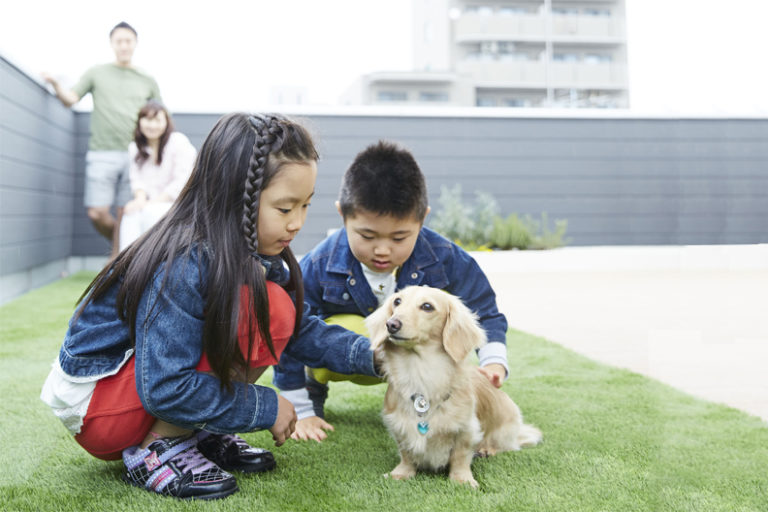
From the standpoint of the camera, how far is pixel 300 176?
1.60m

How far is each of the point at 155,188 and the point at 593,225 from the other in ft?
17.9

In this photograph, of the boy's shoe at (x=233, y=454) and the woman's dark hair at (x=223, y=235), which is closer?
the woman's dark hair at (x=223, y=235)

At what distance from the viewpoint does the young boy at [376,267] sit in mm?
2131

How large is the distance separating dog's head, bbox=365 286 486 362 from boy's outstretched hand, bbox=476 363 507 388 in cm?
27

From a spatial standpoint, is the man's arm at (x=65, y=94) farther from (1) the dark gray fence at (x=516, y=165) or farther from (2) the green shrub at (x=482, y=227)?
(2) the green shrub at (x=482, y=227)

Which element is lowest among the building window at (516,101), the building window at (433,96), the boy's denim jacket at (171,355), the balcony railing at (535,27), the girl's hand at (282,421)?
the girl's hand at (282,421)

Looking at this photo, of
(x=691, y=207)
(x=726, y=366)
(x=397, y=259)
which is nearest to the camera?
(x=397, y=259)

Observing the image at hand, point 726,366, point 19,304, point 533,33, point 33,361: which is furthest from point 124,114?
point 533,33

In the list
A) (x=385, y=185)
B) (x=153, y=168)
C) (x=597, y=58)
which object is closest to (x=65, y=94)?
(x=153, y=168)

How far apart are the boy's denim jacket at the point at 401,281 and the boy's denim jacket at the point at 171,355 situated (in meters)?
0.68

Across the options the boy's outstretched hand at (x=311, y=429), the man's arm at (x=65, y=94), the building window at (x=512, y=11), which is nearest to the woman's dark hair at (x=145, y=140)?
the man's arm at (x=65, y=94)

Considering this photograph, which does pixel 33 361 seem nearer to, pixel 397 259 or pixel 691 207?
pixel 397 259

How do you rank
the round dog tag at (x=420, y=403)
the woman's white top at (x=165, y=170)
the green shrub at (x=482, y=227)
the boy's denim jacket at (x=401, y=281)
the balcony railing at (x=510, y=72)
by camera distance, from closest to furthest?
the round dog tag at (x=420, y=403) < the boy's denim jacket at (x=401, y=281) < the woman's white top at (x=165, y=170) < the green shrub at (x=482, y=227) < the balcony railing at (x=510, y=72)

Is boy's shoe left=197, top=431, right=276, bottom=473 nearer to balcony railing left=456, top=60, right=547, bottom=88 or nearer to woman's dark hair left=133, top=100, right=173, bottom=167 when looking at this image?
woman's dark hair left=133, top=100, right=173, bottom=167
